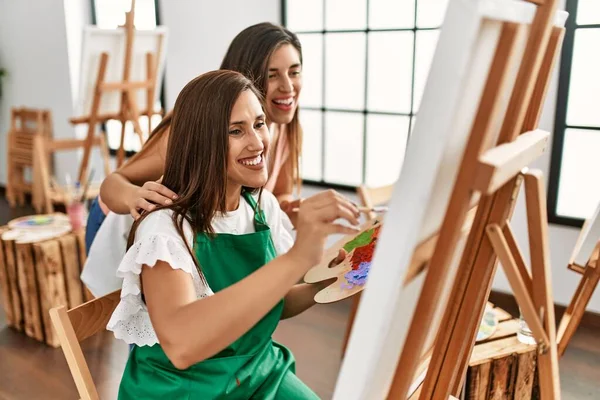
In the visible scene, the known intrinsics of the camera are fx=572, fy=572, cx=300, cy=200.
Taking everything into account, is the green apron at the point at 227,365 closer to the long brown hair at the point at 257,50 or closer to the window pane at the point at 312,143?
the long brown hair at the point at 257,50

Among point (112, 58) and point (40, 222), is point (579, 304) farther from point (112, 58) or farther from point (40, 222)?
point (112, 58)

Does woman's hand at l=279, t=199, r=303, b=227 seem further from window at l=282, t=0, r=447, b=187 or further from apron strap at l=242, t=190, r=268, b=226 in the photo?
window at l=282, t=0, r=447, b=187

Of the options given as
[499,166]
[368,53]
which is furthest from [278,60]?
[368,53]

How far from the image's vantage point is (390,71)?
309cm

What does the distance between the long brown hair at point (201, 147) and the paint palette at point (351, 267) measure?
0.27 m

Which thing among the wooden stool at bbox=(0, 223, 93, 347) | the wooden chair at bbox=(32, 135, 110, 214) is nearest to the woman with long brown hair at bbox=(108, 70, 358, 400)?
the wooden stool at bbox=(0, 223, 93, 347)

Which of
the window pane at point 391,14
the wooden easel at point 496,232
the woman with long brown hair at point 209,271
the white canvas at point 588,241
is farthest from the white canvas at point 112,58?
the wooden easel at point 496,232

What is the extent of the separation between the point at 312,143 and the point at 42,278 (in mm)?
1699

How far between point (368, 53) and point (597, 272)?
1.74 metres

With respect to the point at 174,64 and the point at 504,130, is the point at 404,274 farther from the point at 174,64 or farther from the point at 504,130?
the point at 174,64

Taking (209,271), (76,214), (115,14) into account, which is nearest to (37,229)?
(76,214)

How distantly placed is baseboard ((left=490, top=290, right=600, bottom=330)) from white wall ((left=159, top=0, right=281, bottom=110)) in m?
1.99

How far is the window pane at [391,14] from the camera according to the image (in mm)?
2971

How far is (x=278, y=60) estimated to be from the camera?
67.4 inches
